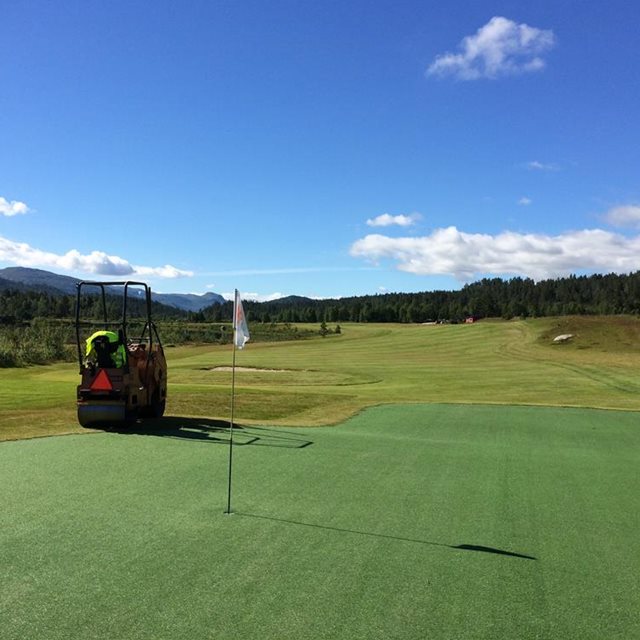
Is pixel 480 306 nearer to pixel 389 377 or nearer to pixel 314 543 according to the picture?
pixel 389 377

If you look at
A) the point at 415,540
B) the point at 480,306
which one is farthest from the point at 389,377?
the point at 480,306

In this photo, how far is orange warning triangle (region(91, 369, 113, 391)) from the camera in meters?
13.2

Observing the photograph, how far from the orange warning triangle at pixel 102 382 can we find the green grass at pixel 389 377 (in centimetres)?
117

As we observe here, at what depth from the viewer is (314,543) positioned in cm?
625

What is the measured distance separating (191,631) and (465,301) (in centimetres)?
17350

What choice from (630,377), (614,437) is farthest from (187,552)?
(630,377)

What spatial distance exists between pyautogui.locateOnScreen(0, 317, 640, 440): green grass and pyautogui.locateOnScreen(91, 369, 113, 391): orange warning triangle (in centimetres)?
117

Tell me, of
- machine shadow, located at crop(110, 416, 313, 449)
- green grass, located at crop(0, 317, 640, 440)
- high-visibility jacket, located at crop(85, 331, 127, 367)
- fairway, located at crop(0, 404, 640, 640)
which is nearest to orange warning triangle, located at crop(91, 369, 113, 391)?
high-visibility jacket, located at crop(85, 331, 127, 367)

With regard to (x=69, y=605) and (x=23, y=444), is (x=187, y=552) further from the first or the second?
(x=23, y=444)

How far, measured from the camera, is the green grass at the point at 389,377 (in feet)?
61.1

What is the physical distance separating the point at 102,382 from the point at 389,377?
27.5m

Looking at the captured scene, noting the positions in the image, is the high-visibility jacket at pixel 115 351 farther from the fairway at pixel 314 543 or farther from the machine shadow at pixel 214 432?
the fairway at pixel 314 543

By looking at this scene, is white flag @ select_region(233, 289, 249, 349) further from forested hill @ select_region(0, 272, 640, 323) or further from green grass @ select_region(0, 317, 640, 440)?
forested hill @ select_region(0, 272, 640, 323)

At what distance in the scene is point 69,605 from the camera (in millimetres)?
4719
